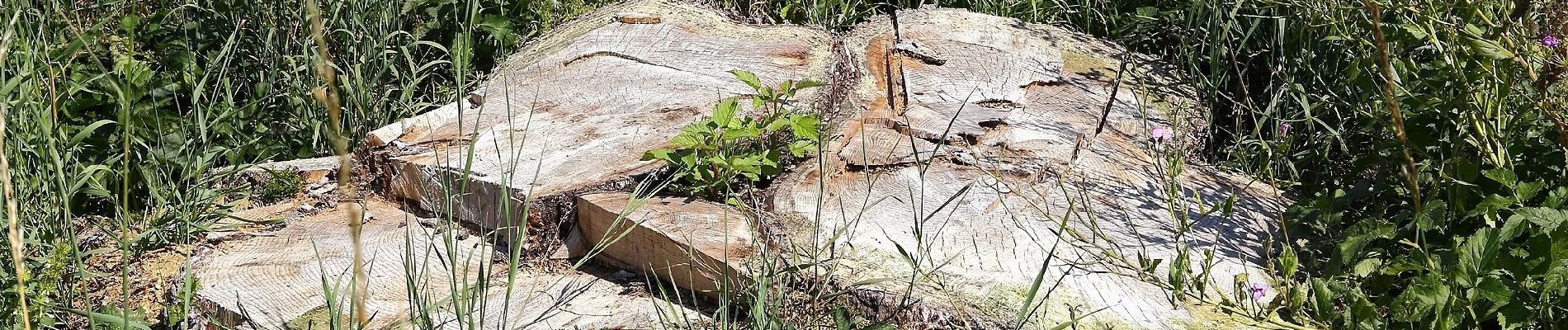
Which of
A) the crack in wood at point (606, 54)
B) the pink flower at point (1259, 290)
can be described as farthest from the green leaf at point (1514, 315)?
the crack in wood at point (606, 54)

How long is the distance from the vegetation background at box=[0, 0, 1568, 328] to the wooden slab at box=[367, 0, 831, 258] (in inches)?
8.2

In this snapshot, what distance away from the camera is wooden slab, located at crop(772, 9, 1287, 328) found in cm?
220

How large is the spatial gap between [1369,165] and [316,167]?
7.78 ft

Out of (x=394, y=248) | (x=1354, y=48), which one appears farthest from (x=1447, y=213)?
(x=394, y=248)

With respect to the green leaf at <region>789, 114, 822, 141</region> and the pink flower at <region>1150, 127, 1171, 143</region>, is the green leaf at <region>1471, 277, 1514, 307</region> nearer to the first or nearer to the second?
the pink flower at <region>1150, 127, 1171, 143</region>

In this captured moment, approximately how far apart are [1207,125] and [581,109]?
1.55m

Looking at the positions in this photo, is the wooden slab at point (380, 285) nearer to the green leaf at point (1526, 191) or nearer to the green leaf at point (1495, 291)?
the green leaf at point (1495, 291)

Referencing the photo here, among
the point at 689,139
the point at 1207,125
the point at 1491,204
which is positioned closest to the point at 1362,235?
the point at 1491,204

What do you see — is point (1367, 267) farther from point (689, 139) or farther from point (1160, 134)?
point (689, 139)

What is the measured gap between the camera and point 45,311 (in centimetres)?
225

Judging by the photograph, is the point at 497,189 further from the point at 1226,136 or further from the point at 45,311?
the point at 1226,136

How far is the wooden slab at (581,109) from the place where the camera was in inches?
105

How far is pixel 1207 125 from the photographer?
3.17 m

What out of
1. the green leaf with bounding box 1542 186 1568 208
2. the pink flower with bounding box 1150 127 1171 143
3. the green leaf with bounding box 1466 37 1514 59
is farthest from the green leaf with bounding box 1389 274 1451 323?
the pink flower with bounding box 1150 127 1171 143
